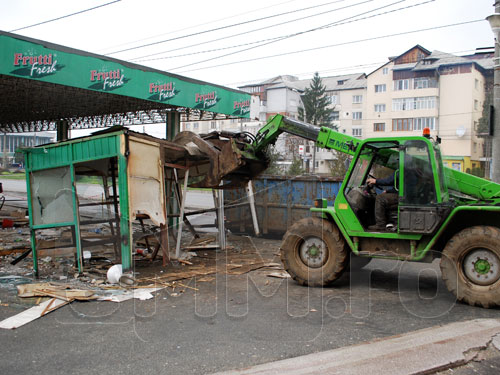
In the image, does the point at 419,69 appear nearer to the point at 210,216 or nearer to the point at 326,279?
the point at 210,216

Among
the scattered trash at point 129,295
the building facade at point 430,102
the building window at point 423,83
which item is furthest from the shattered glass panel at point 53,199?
the building window at point 423,83

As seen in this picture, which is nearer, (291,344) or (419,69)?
(291,344)

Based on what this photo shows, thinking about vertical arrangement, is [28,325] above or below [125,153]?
below

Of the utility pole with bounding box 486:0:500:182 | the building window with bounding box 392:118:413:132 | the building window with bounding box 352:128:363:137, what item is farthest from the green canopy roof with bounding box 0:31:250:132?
the building window with bounding box 352:128:363:137

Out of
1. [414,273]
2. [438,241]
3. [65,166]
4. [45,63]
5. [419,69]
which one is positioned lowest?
[414,273]

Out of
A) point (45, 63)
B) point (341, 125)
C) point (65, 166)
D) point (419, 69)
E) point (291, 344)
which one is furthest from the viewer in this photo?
point (341, 125)

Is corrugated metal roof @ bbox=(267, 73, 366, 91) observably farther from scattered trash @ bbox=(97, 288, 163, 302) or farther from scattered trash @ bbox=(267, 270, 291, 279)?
scattered trash @ bbox=(97, 288, 163, 302)

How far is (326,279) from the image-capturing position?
7.66 m

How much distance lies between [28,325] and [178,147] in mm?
4743

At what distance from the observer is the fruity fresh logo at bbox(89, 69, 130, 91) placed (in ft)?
44.2

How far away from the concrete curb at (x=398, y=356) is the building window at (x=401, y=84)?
52.7 metres

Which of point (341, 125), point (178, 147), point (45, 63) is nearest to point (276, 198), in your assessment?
point (178, 147)

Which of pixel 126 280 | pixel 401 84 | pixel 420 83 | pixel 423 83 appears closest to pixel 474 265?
pixel 126 280

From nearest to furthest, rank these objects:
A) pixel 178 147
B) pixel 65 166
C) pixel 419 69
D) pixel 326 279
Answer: pixel 326 279
pixel 65 166
pixel 178 147
pixel 419 69
